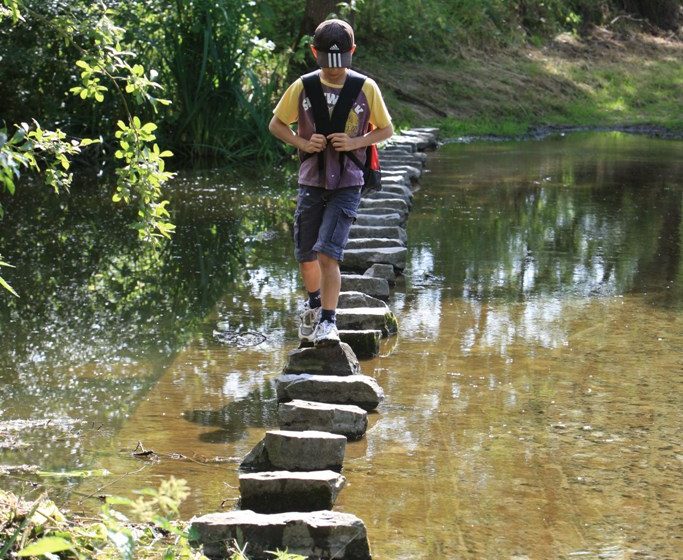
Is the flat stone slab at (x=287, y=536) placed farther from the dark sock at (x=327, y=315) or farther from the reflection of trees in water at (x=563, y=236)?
the reflection of trees in water at (x=563, y=236)

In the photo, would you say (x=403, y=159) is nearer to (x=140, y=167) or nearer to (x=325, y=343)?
(x=325, y=343)

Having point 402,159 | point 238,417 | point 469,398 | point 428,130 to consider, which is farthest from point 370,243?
point 428,130

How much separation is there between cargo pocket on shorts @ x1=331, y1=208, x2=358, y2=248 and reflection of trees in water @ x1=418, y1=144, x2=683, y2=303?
184 centimetres

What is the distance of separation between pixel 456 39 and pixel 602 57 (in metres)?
3.62

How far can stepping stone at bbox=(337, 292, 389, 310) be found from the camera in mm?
6520

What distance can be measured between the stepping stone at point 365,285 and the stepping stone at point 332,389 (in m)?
1.69

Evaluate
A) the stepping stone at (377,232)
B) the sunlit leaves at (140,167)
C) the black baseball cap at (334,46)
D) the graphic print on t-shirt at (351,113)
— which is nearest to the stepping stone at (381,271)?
the stepping stone at (377,232)

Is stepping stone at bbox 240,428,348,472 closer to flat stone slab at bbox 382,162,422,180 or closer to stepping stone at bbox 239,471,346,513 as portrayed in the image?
stepping stone at bbox 239,471,346,513

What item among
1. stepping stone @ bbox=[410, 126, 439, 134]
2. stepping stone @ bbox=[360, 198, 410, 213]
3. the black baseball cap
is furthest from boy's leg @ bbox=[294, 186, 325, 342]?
stepping stone @ bbox=[410, 126, 439, 134]

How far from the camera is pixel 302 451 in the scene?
4344mm

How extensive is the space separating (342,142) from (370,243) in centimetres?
238

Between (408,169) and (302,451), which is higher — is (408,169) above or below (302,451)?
above

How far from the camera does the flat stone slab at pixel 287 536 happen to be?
3.62 metres

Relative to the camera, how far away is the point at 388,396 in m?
5.34
